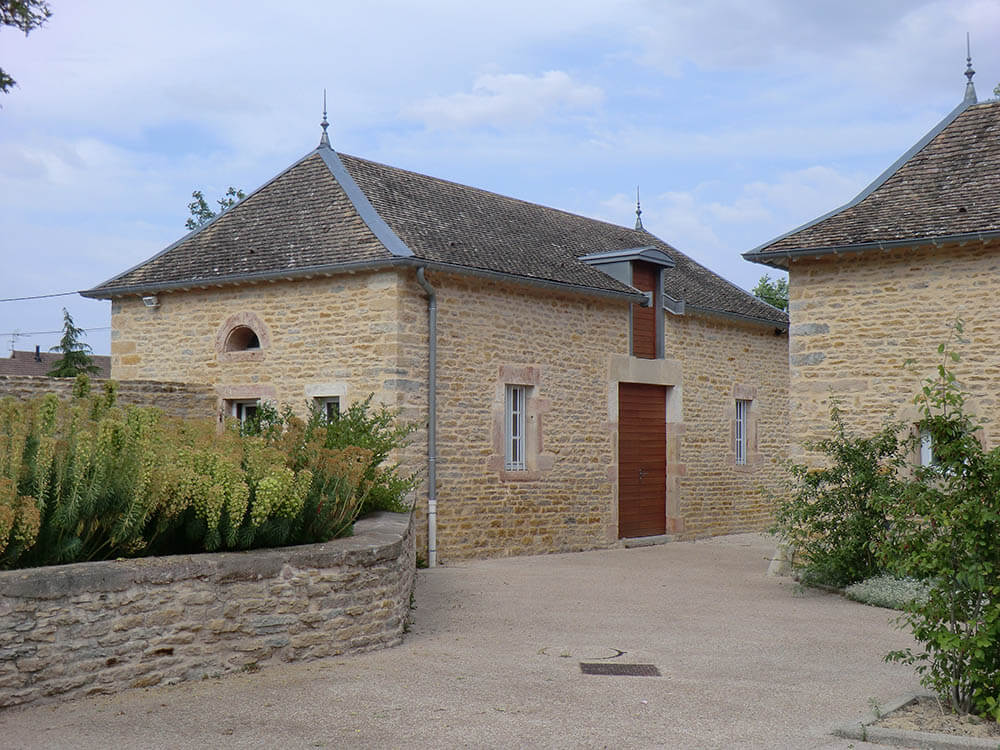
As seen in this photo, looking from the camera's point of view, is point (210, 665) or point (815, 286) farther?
point (815, 286)

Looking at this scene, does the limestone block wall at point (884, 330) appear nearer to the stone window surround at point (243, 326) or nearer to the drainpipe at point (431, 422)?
the drainpipe at point (431, 422)

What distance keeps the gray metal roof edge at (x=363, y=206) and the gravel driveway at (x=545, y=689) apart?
4.73 m

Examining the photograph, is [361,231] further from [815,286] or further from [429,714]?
[429,714]

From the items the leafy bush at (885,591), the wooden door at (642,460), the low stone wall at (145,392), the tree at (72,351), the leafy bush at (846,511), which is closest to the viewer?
the leafy bush at (885,591)

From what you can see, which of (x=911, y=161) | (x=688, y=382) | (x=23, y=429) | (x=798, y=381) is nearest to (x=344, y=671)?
(x=23, y=429)

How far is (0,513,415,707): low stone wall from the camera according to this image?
572 centimetres

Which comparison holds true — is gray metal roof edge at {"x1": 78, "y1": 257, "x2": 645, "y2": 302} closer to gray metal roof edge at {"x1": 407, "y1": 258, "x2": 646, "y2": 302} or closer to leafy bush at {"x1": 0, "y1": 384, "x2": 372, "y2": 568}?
gray metal roof edge at {"x1": 407, "y1": 258, "x2": 646, "y2": 302}

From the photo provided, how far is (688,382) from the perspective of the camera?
719 inches

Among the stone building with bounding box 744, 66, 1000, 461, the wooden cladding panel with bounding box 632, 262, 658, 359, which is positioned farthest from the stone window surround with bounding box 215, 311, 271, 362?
the stone building with bounding box 744, 66, 1000, 461

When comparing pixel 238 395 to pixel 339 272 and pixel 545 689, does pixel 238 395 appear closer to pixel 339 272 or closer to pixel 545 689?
pixel 339 272

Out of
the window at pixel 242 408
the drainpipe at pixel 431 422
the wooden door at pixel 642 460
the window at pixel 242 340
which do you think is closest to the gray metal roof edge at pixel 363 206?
the drainpipe at pixel 431 422

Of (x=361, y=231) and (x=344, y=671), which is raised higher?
(x=361, y=231)

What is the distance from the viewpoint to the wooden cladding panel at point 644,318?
17203 mm

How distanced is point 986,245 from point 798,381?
2.57 meters
